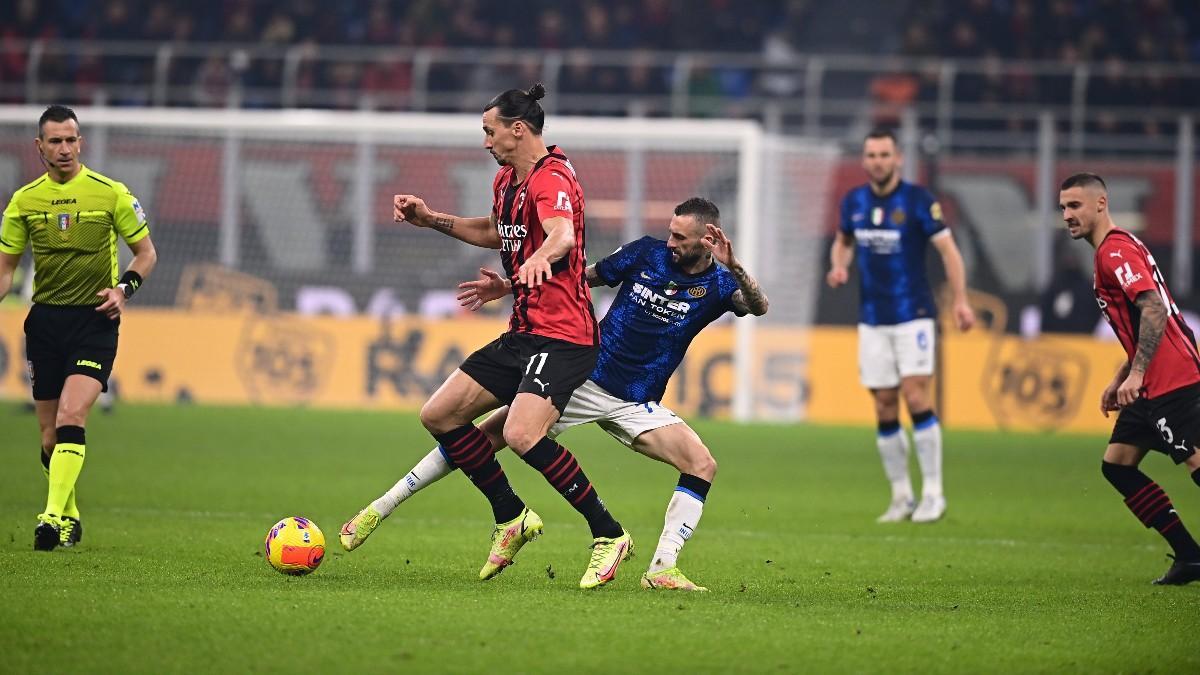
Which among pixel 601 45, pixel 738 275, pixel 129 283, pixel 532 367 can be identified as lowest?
pixel 532 367

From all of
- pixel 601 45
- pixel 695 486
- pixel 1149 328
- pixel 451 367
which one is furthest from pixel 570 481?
pixel 601 45

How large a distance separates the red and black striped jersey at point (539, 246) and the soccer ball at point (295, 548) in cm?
137

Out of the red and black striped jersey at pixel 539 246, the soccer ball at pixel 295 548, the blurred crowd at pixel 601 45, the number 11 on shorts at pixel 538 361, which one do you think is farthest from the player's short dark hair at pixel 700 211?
the blurred crowd at pixel 601 45

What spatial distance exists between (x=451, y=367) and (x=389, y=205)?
2.54 m

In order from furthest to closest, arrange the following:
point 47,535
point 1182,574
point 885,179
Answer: point 885,179 < point 1182,574 < point 47,535

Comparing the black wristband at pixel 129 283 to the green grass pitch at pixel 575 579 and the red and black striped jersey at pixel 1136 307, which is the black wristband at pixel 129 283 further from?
the red and black striped jersey at pixel 1136 307

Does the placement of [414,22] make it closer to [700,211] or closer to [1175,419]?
[700,211]

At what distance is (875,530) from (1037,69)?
48.3 feet

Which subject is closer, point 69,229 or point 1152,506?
point 1152,506

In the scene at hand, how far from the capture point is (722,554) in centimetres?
919

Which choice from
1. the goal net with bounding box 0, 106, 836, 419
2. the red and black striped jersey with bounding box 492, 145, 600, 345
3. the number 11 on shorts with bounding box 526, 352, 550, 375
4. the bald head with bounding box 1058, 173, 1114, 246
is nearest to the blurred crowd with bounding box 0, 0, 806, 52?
the goal net with bounding box 0, 106, 836, 419

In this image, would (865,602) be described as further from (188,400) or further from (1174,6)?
(1174,6)

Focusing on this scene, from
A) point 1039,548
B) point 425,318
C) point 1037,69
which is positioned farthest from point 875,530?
point 1037,69

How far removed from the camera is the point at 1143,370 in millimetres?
7812
